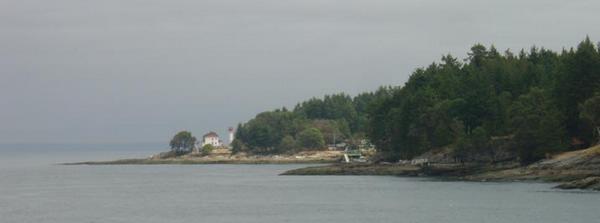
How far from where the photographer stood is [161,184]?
132625mm

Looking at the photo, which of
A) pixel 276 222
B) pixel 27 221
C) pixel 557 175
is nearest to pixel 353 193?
pixel 557 175

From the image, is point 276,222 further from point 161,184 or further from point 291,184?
point 161,184

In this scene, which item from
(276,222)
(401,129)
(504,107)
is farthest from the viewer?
(401,129)

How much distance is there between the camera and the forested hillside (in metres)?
112

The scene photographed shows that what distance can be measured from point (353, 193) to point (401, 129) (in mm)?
40396

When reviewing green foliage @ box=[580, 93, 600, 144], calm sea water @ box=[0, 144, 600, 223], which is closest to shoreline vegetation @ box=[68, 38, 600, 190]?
green foliage @ box=[580, 93, 600, 144]

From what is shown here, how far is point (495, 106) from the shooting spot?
437 ft

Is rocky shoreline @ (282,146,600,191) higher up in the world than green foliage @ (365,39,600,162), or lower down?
lower down

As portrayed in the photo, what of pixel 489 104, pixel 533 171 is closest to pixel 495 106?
pixel 489 104

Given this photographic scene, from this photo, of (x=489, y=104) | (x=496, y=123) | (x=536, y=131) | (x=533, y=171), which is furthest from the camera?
(x=489, y=104)

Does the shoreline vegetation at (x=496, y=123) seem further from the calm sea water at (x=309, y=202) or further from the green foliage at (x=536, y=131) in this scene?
the calm sea water at (x=309, y=202)

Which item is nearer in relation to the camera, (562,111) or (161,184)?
(562,111)

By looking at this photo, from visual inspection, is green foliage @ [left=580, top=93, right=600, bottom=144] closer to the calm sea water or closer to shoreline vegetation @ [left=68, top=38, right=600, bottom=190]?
shoreline vegetation @ [left=68, top=38, right=600, bottom=190]

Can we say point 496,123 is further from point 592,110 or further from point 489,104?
point 592,110
